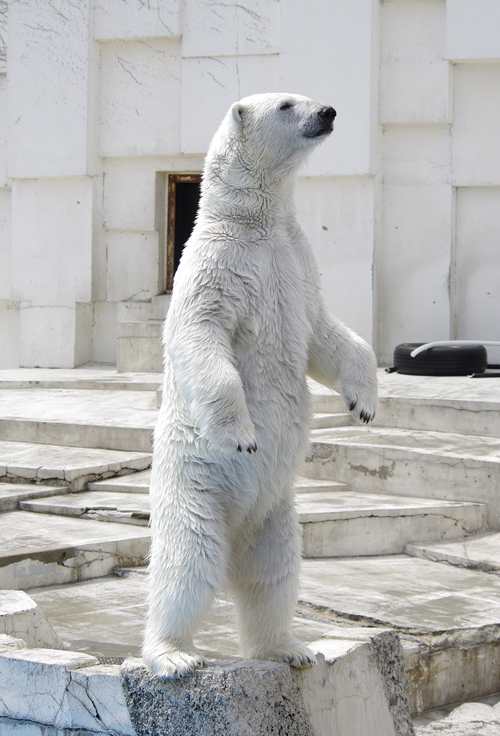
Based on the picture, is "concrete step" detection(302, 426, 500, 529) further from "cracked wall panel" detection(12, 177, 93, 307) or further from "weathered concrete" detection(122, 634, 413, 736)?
"cracked wall panel" detection(12, 177, 93, 307)

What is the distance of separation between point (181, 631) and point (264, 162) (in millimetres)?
1336

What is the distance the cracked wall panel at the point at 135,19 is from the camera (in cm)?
885

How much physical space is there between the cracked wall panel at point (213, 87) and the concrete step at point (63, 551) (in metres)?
5.40

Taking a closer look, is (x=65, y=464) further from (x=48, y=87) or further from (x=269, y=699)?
(x=48, y=87)

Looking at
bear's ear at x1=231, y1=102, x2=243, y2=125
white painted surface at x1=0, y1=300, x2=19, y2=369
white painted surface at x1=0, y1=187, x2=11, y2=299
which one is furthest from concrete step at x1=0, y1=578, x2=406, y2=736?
white painted surface at x1=0, y1=187, x2=11, y2=299

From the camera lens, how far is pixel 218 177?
2.55 m

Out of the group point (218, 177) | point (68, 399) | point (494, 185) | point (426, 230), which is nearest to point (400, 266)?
point (426, 230)

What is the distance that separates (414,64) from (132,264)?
358 centimetres

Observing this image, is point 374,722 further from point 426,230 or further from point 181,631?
point 426,230

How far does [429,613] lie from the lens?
3537mm

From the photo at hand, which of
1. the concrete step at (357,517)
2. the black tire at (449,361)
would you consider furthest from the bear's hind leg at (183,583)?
the black tire at (449,361)

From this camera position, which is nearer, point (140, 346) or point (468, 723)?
point (468, 723)

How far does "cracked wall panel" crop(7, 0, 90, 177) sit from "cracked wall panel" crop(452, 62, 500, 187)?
3.87 meters

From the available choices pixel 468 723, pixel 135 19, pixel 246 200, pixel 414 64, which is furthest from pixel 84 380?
pixel 246 200
